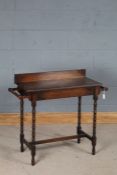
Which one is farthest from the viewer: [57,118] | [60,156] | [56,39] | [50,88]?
[57,118]

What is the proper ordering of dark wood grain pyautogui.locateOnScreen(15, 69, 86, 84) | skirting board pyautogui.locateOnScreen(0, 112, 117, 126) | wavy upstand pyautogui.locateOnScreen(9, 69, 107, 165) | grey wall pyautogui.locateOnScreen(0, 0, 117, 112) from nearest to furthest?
wavy upstand pyautogui.locateOnScreen(9, 69, 107, 165)
dark wood grain pyautogui.locateOnScreen(15, 69, 86, 84)
grey wall pyautogui.locateOnScreen(0, 0, 117, 112)
skirting board pyautogui.locateOnScreen(0, 112, 117, 126)

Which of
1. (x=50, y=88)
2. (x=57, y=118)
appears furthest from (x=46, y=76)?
(x=57, y=118)

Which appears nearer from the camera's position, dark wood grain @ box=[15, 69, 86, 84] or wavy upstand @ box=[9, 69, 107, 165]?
wavy upstand @ box=[9, 69, 107, 165]

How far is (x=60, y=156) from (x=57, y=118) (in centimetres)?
99

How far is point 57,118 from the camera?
15.4 feet

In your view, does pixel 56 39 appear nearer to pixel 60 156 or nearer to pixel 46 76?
pixel 46 76

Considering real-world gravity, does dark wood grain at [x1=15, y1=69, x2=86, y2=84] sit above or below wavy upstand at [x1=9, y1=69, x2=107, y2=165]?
above

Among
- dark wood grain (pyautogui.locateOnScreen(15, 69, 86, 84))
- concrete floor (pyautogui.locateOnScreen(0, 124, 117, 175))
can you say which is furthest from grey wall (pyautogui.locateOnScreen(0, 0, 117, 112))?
dark wood grain (pyautogui.locateOnScreen(15, 69, 86, 84))

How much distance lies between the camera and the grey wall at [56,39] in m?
4.37

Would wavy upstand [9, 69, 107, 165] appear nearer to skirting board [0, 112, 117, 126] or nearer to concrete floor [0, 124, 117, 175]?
concrete floor [0, 124, 117, 175]

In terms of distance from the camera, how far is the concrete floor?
3.45m

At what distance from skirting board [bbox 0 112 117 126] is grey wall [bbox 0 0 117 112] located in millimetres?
100

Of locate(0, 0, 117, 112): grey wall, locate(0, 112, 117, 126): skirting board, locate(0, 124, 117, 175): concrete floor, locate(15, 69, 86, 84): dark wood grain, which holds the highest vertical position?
locate(0, 0, 117, 112): grey wall

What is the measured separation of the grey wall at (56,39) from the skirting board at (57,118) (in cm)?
10
